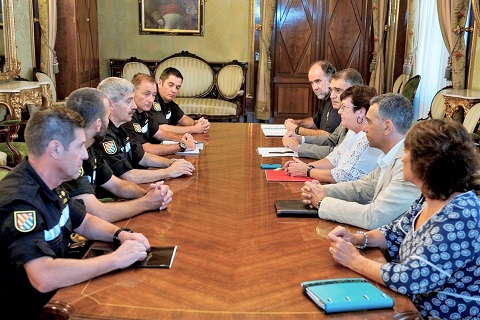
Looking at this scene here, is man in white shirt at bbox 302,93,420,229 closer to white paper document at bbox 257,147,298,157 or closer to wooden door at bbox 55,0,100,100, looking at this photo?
white paper document at bbox 257,147,298,157

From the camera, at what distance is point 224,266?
1947 millimetres

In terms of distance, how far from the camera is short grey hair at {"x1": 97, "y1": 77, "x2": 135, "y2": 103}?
10.7 feet

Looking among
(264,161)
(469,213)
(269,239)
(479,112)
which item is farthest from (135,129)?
(479,112)

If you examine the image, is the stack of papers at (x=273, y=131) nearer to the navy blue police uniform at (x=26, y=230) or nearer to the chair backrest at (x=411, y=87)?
the chair backrest at (x=411, y=87)

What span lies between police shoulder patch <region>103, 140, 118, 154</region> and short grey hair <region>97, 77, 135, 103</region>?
275 millimetres

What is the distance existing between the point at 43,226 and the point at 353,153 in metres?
1.86

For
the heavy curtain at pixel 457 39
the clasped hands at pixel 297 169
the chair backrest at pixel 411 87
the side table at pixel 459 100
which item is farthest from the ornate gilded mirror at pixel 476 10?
the clasped hands at pixel 297 169

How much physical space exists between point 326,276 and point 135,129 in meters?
2.53

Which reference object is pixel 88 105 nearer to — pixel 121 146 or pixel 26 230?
pixel 121 146

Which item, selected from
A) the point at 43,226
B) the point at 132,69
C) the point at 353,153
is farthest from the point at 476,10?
the point at 43,226

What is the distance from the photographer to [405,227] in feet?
7.11

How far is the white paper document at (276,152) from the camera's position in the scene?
3.83 meters

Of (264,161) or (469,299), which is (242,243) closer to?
(469,299)

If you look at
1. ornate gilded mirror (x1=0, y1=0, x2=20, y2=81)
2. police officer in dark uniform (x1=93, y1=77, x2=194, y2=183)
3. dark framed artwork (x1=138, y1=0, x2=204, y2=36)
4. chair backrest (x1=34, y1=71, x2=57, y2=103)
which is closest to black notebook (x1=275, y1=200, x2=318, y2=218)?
police officer in dark uniform (x1=93, y1=77, x2=194, y2=183)
